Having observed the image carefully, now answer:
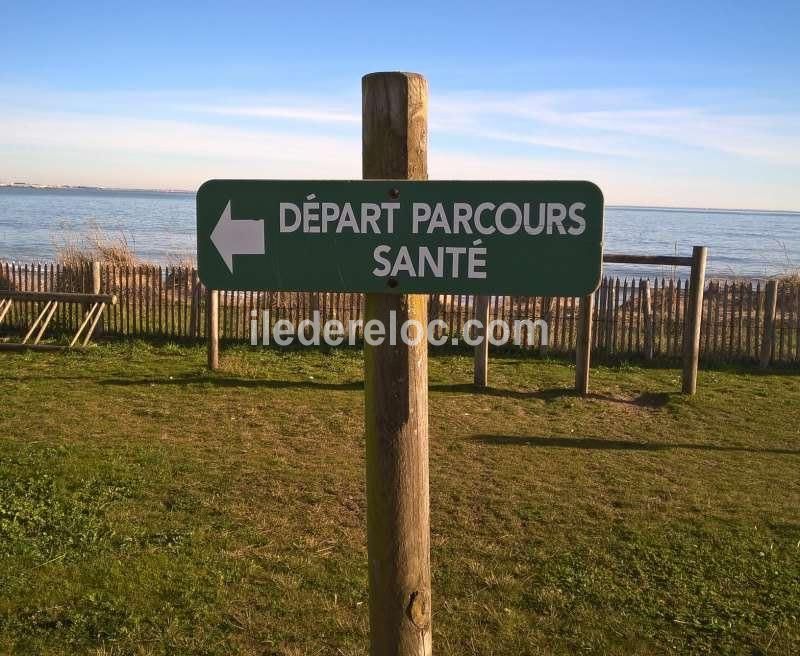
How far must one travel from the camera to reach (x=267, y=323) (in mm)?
12664

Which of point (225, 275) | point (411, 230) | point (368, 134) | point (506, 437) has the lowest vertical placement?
point (506, 437)

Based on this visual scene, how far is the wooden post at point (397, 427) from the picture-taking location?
2.29 m

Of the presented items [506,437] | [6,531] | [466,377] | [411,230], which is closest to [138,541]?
[6,531]

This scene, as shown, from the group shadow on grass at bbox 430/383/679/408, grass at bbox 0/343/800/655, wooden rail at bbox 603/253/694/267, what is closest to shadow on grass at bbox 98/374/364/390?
grass at bbox 0/343/800/655

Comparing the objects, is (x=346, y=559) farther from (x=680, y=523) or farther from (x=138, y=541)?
(x=680, y=523)

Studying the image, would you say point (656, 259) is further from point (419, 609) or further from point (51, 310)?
point (51, 310)

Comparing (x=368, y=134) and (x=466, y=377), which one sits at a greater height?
(x=368, y=134)

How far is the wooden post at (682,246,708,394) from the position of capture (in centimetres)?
938

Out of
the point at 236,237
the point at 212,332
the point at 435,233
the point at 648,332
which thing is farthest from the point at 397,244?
the point at 648,332

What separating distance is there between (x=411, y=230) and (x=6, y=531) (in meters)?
3.77

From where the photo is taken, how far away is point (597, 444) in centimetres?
747

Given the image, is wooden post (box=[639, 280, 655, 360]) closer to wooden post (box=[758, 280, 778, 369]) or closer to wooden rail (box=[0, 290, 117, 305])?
wooden post (box=[758, 280, 778, 369])

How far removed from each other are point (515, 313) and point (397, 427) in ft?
36.5

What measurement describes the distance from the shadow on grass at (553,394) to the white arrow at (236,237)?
24.3ft
